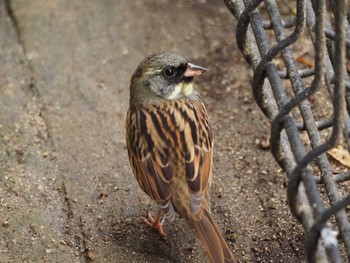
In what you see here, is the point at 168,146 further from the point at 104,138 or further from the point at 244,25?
the point at 104,138

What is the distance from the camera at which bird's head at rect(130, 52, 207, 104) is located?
4.91m

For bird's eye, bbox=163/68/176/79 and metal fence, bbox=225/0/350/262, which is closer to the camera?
metal fence, bbox=225/0/350/262

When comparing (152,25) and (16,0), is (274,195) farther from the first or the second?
(16,0)

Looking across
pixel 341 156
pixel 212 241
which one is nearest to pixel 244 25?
pixel 212 241

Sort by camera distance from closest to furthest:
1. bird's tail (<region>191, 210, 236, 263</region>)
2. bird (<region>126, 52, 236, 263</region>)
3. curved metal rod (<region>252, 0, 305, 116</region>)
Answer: curved metal rod (<region>252, 0, 305, 116</region>) → bird's tail (<region>191, 210, 236, 263</region>) → bird (<region>126, 52, 236, 263</region>)

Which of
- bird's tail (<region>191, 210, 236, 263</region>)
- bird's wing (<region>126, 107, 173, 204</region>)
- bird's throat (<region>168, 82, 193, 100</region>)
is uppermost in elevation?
bird's throat (<region>168, 82, 193, 100</region>)

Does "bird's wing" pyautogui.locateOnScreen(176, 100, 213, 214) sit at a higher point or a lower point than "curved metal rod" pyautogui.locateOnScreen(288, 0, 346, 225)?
lower

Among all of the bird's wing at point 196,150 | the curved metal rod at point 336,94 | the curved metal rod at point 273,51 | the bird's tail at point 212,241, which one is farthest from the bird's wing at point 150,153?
the curved metal rod at point 336,94

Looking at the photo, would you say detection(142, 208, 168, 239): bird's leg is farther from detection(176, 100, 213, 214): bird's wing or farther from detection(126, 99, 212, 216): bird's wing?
detection(176, 100, 213, 214): bird's wing

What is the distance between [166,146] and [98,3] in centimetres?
282

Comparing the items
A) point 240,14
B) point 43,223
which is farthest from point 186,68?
point 43,223

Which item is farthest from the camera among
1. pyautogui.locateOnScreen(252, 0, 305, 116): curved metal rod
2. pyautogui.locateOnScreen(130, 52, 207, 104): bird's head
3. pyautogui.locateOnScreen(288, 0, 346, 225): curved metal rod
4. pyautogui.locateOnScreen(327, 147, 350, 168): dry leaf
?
pyautogui.locateOnScreen(327, 147, 350, 168): dry leaf

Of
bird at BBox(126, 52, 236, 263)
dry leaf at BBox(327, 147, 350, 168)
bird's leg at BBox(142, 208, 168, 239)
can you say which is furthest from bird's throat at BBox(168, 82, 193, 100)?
dry leaf at BBox(327, 147, 350, 168)

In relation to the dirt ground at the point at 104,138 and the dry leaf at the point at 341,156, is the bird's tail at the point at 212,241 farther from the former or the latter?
the dry leaf at the point at 341,156
